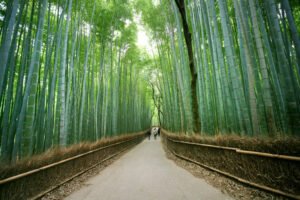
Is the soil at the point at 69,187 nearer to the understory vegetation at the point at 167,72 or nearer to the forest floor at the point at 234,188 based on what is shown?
the understory vegetation at the point at 167,72

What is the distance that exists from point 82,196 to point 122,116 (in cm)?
727

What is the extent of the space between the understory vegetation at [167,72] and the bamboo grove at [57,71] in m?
0.02

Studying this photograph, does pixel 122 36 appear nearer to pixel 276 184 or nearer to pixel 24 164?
pixel 24 164

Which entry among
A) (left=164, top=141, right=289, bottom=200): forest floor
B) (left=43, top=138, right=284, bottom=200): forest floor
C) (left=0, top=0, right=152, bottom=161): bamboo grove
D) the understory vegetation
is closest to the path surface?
(left=43, top=138, right=284, bottom=200): forest floor

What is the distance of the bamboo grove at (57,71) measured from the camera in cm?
231

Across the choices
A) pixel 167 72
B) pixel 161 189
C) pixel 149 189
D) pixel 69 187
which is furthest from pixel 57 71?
pixel 167 72

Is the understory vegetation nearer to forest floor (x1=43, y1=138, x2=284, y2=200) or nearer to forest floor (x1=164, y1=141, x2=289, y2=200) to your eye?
forest floor (x1=164, y1=141, x2=289, y2=200)

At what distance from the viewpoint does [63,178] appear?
2541 millimetres

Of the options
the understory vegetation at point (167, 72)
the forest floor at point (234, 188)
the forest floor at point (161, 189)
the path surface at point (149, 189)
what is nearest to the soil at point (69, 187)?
the forest floor at point (161, 189)

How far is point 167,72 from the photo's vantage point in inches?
332

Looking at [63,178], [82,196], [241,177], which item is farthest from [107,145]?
[241,177]

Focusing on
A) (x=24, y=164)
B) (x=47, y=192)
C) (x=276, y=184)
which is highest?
(x=24, y=164)

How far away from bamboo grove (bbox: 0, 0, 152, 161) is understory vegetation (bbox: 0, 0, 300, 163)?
0.02 m

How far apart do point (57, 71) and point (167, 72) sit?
221 inches
